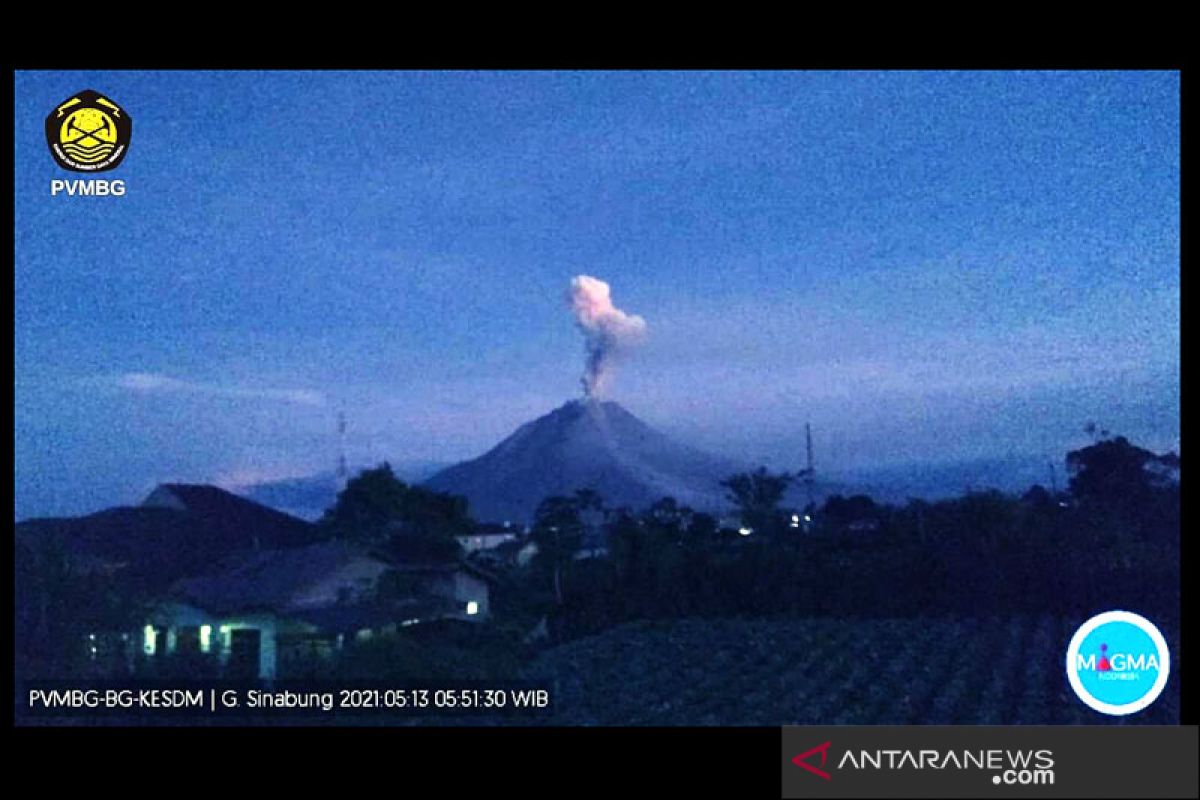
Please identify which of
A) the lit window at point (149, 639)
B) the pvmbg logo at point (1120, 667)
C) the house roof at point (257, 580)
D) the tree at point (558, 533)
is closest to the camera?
the pvmbg logo at point (1120, 667)

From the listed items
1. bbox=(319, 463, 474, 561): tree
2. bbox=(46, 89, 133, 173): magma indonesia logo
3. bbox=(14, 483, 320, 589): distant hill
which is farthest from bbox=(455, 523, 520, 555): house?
bbox=(46, 89, 133, 173): magma indonesia logo

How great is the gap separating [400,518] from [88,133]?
1.94 meters

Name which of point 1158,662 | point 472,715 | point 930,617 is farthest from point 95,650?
point 1158,662

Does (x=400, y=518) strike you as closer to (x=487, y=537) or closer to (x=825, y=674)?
(x=487, y=537)

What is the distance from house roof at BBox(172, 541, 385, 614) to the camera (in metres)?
4.50

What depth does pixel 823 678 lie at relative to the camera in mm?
4273

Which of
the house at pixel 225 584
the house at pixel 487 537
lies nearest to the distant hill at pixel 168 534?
the house at pixel 225 584

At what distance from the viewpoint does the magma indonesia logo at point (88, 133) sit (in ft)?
13.2

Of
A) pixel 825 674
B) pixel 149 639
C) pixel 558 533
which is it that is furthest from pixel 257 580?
pixel 825 674

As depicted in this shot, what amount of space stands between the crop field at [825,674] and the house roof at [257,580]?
106cm

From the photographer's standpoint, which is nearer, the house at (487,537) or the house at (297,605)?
the house at (297,605)

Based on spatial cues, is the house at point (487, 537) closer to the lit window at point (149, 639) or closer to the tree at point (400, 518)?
the tree at point (400, 518)

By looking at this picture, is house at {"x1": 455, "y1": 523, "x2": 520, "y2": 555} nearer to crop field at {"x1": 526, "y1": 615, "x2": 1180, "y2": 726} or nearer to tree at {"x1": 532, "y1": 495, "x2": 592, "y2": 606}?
tree at {"x1": 532, "y1": 495, "x2": 592, "y2": 606}

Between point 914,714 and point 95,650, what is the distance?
3096 mm
